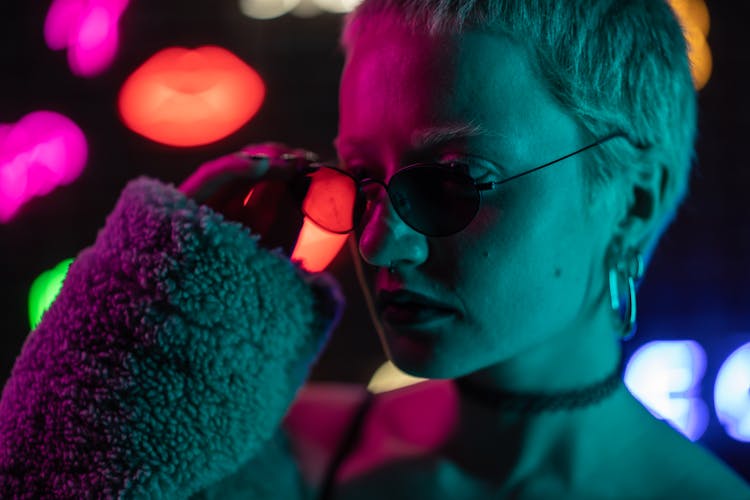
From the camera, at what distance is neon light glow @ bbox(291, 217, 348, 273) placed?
3.90 feet

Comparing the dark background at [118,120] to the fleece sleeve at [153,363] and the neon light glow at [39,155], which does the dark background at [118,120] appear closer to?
the neon light glow at [39,155]

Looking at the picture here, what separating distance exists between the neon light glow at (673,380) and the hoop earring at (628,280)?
1.22 m

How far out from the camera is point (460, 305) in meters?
1.12

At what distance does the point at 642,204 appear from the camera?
1.24 metres

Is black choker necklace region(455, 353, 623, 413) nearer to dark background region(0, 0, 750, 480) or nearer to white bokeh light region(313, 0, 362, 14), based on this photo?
dark background region(0, 0, 750, 480)

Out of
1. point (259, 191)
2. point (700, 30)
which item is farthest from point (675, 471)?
point (700, 30)

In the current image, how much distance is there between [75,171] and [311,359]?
194 centimetres

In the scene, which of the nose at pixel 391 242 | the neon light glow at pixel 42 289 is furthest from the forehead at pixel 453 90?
the neon light glow at pixel 42 289

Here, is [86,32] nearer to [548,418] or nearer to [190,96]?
[190,96]

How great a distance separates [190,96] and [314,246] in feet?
5.73

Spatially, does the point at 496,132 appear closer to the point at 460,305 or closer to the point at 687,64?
the point at 460,305

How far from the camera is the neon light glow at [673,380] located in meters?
2.36

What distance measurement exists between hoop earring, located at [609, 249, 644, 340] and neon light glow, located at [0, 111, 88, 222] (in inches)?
84.9

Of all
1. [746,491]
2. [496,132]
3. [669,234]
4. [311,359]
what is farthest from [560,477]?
[669,234]
